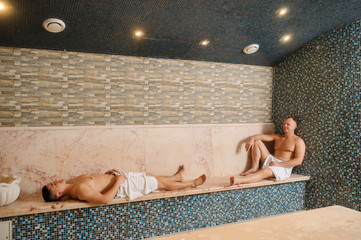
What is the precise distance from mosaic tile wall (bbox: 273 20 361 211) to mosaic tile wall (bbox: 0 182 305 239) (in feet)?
1.23

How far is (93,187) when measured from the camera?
2566 millimetres

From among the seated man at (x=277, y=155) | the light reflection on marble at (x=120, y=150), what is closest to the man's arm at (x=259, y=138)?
the seated man at (x=277, y=155)

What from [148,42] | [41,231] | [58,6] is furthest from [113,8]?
[41,231]

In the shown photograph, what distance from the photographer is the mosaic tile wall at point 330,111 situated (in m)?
3.10

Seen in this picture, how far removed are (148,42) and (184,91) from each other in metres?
0.91

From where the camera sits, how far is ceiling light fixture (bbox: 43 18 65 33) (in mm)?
2447

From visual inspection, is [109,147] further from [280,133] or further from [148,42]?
[280,133]

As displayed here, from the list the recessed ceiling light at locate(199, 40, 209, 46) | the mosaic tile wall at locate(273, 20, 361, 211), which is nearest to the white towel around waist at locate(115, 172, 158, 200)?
the recessed ceiling light at locate(199, 40, 209, 46)

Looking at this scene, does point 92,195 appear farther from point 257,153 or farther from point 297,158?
point 297,158

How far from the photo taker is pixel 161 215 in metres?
2.78

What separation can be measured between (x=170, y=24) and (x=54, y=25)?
123 cm

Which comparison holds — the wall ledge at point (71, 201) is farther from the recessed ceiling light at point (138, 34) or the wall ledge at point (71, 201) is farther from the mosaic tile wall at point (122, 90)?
the recessed ceiling light at point (138, 34)

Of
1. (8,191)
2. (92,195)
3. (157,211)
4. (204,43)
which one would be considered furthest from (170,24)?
(8,191)

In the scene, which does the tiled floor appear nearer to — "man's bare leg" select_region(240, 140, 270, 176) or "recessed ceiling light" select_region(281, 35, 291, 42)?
"man's bare leg" select_region(240, 140, 270, 176)
